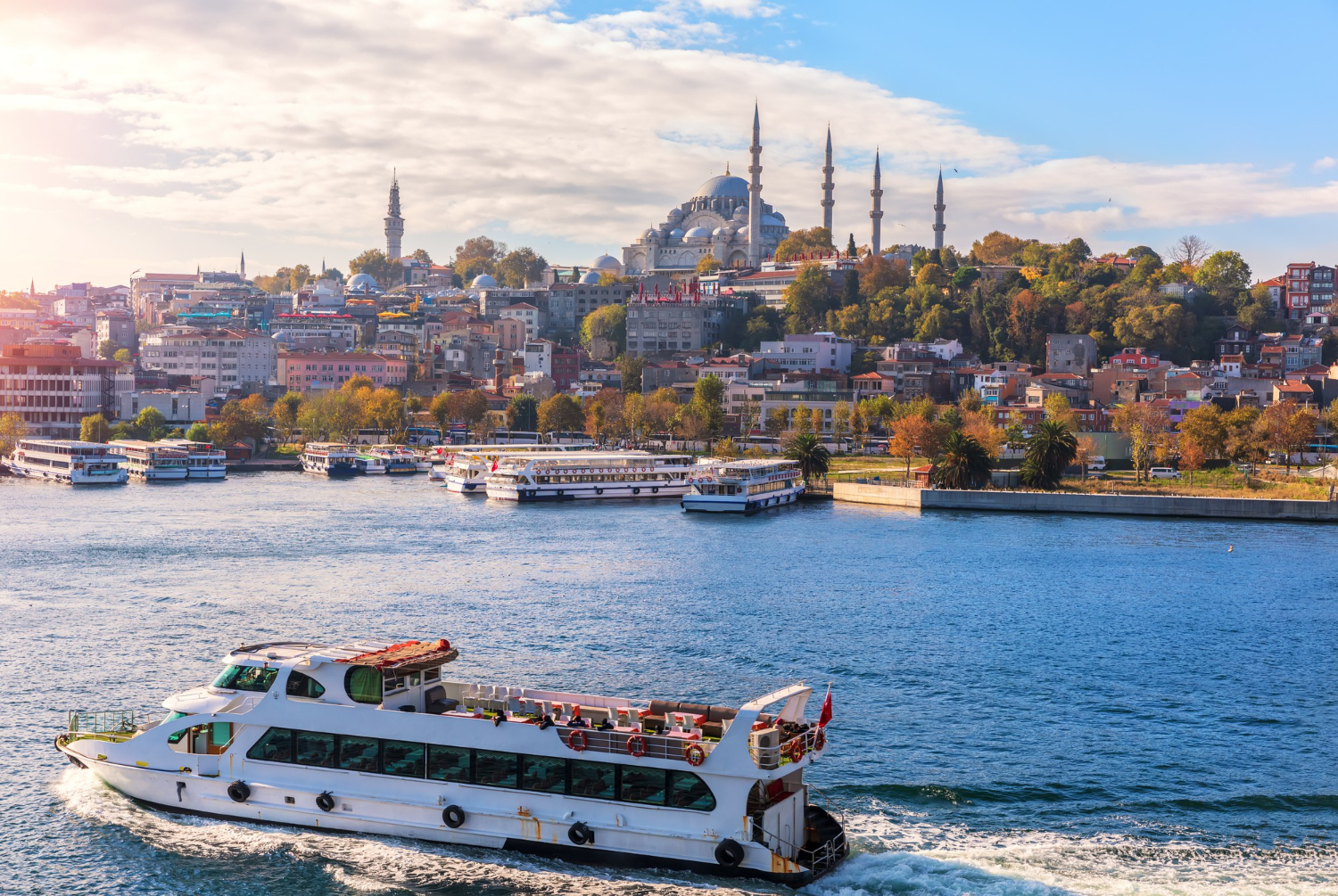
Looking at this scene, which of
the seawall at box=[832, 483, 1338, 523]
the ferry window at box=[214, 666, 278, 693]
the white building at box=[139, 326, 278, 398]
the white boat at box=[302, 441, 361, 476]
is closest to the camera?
the ferry window at box=[214, 666, 278, 693]

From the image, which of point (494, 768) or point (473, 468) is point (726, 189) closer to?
point (473, 468)

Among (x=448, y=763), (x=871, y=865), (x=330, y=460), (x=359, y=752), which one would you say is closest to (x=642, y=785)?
(x=448, y=763)

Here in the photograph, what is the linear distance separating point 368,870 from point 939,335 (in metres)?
90.5

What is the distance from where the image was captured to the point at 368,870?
1493cm

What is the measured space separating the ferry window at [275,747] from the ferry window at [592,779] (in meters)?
3.52

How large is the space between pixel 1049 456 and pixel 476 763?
142ft

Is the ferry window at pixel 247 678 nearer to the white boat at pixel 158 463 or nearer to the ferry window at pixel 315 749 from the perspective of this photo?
the ferry window at pixel 315 749

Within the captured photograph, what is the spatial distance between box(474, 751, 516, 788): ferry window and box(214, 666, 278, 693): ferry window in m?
2.76

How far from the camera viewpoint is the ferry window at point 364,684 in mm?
15734

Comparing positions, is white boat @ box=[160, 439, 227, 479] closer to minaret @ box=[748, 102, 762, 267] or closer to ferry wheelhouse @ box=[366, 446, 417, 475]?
ferry wheelhouse @ box=[366, 446, 417, 475]

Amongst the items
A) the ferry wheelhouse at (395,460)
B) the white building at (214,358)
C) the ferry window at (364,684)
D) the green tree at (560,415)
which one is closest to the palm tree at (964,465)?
the ferry wheelhouse at (395,460)

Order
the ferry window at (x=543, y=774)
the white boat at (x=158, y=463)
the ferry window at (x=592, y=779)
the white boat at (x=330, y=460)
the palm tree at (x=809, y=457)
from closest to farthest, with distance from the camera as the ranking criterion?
the ferry window at (x=592, y=779), the ferry window at (x=543, y=774), the palm tree at (x=809, y=457), the white boat at (x=158, y=463), the white boat at (x=330, y=460)

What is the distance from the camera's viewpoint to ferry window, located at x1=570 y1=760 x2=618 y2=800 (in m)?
14.8

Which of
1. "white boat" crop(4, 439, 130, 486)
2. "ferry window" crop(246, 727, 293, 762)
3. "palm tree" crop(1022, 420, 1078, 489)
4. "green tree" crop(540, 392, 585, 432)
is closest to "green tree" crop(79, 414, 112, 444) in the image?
"white boat" crop(4, 439, 130, 486)
